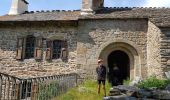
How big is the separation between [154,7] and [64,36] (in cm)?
559

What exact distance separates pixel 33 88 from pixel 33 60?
9.03 meters

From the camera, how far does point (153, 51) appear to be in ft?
50.0

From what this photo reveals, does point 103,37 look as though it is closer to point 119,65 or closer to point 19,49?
point 119,65

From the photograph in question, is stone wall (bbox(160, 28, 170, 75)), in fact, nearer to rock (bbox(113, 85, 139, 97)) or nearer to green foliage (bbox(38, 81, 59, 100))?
→ green foliage (bbox(38, 81, 59, 100))

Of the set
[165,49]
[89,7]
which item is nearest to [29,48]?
[89,7]

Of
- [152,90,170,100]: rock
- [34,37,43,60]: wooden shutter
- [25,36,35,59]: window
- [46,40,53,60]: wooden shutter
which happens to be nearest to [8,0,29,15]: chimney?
[25,36,35,59]: window

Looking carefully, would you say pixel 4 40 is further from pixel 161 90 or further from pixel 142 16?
pixel 161 90

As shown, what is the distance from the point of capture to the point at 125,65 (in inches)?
778

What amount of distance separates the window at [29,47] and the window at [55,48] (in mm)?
998

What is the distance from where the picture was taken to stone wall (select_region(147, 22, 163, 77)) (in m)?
14.4

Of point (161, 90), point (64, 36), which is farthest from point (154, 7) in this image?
point (161, 90)

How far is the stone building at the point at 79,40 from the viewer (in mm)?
16875

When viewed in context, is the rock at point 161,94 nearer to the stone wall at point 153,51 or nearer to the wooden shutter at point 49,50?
the stone wall at point 153,51

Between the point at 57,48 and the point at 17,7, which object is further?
the point at 17,7
